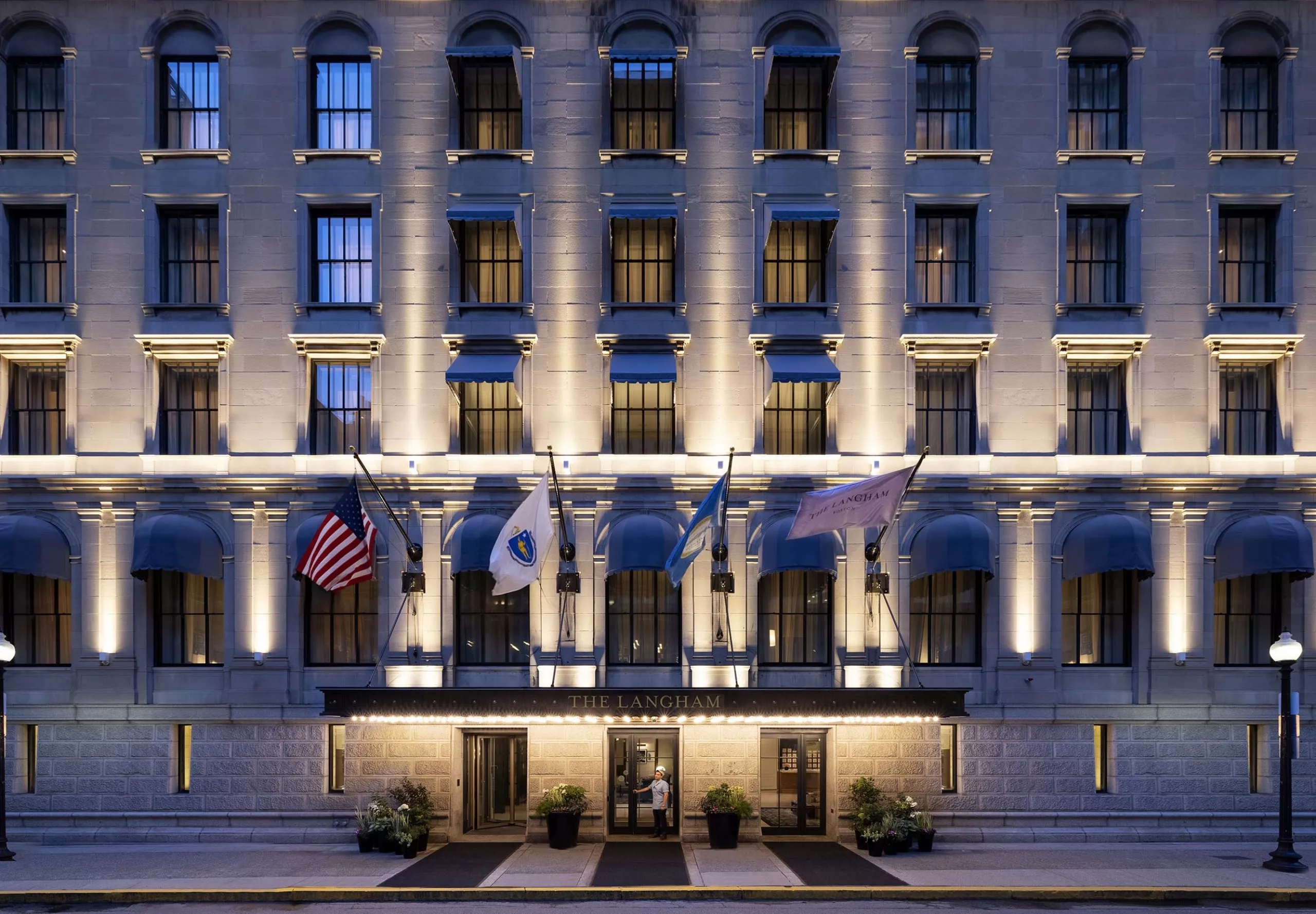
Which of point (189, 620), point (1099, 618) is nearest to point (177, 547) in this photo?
point (189, 620)

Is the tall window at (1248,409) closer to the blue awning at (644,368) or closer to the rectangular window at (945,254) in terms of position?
the rectangular window at (945,254)

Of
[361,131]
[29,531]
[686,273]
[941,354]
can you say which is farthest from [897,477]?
[29,531]

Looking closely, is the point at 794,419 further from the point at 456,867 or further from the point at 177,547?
the point at 177,547

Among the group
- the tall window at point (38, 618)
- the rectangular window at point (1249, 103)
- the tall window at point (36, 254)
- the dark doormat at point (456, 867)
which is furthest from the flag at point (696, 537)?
the tall window at point (36, 254)

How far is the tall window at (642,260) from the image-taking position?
20.9m

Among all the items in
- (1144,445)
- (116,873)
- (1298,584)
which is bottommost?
(116,873)

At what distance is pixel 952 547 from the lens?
65.5 ft

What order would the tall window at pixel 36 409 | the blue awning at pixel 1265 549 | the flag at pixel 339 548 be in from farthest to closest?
1. the tall window at pixel 36 409
2. the blue awning at pixel 1265 549
3. the flag at pixel 339 548

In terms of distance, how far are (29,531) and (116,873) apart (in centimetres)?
782

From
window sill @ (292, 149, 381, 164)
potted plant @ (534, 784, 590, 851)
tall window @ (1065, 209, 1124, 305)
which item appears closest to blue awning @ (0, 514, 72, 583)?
window sill @ (292, 149, 381, 164)

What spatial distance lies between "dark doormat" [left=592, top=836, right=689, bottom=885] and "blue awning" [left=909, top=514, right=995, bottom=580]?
799cm

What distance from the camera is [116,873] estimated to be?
57.0 feet

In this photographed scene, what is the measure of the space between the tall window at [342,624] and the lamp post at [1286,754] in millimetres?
18959

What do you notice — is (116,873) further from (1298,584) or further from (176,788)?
(1298,584)
